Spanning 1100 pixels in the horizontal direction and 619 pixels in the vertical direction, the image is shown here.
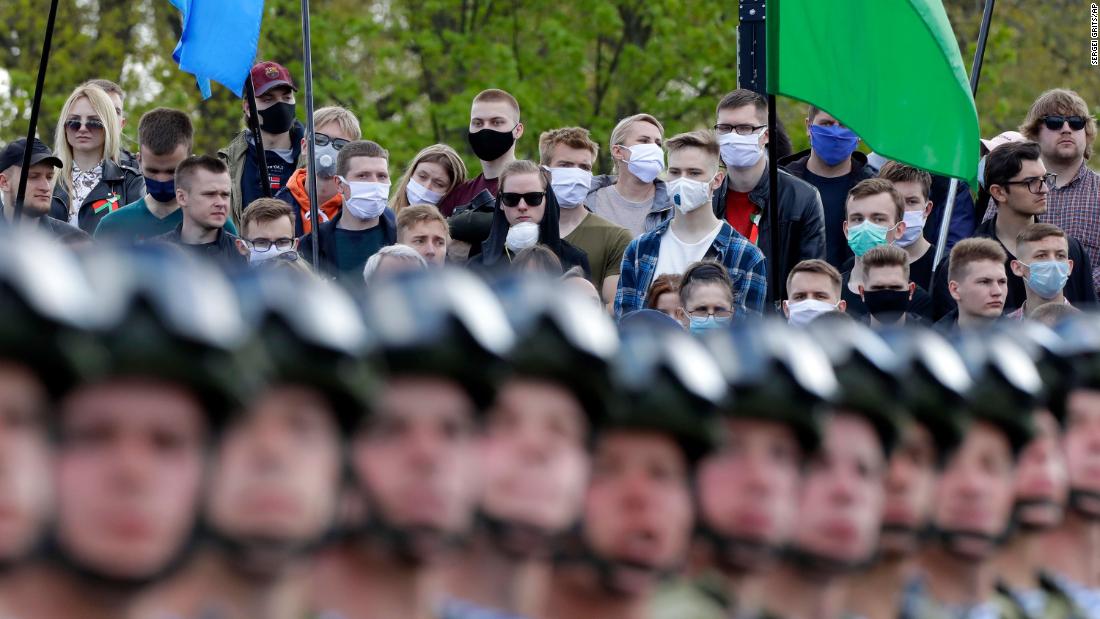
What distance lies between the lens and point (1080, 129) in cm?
1017

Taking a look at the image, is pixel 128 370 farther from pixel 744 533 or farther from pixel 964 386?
pixel 964 386

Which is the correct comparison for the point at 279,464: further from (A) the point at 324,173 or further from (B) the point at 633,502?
(A) the point at 324,173

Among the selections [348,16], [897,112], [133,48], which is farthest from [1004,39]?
[897,112]

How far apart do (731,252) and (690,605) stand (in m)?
4.80

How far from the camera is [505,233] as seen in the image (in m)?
9.40

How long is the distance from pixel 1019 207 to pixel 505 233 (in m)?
2.36

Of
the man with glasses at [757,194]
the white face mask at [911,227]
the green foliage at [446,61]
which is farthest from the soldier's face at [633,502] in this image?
the green foliage at [446,61]

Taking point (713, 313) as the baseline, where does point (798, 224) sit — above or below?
above

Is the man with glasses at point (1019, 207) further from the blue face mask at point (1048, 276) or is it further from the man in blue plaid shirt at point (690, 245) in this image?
the man in blue plaid shirt at point (690, 245)

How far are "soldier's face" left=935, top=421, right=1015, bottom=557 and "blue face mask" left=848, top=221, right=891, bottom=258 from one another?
464cm

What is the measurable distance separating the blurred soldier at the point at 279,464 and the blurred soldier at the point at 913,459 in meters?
1.61

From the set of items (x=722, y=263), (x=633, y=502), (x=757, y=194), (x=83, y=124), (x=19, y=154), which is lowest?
(x=722, y=263)

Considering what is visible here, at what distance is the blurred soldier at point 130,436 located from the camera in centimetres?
303

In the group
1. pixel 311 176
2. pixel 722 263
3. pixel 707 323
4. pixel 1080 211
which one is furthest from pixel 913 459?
pixel 1080 211
